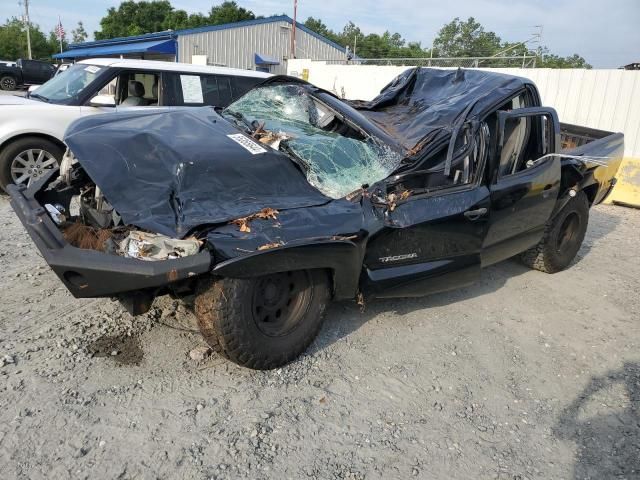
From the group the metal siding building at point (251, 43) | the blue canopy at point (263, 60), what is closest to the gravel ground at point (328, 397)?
the metal siding building at point (251, 43)

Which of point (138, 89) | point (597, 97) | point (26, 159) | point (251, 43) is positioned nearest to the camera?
point (26, 159)

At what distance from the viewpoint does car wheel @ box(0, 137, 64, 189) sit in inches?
245

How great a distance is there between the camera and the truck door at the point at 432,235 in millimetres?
3344

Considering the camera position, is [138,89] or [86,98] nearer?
[86,98]

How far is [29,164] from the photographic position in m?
6.36

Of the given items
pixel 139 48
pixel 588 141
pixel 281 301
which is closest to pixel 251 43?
pixel 139 48

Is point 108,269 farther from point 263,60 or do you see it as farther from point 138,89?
point 263,60

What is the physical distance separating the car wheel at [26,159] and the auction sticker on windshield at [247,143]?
389cm

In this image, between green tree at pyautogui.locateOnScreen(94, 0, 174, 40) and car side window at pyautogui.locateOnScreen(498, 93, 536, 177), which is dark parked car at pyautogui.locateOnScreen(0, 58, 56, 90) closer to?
car side window at pyautogui.locateOnScreen(498, 93, 536, 177)

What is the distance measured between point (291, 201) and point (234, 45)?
96.7 ft

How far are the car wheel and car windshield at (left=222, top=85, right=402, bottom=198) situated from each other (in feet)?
10.7

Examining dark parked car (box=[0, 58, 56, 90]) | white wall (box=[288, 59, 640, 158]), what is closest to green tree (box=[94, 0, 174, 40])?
dark parked car (box=[0, 58, 56, 90])

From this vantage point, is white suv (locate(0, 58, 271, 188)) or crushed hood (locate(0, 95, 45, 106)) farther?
crushed hood (locate(0, 95, 45, 106))

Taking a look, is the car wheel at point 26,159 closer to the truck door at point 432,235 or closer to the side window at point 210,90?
the side window at point 210,90
